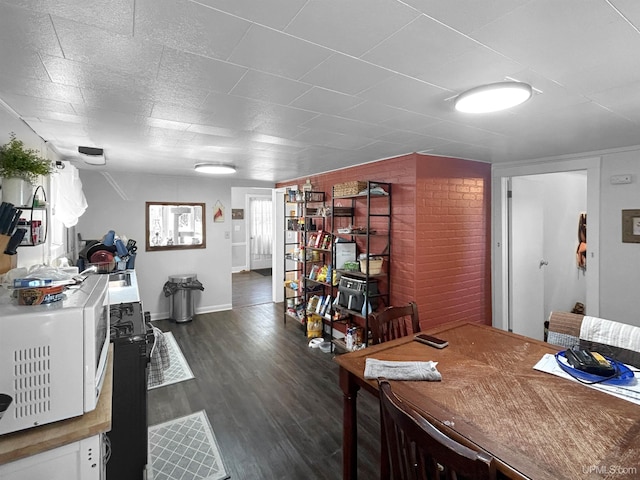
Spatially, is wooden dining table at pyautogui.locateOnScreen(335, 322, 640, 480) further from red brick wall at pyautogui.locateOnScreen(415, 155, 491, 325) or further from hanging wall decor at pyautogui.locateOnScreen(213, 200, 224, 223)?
hanging wall decor at pyautogui.locateOnScreen(213, 200, 224, 223)

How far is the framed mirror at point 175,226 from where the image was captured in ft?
16.1

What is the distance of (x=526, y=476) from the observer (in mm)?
926

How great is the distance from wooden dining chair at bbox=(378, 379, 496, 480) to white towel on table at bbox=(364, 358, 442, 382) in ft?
1.04

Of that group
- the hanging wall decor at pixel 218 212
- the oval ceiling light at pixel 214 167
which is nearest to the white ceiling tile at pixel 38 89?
the oval ceiling light at pixel 214 167

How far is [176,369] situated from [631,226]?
4493 millimetres

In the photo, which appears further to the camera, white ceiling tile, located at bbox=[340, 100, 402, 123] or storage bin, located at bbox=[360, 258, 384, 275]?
storage bin, located at bbox=[360, 258, 384, 275]

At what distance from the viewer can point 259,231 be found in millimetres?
9258

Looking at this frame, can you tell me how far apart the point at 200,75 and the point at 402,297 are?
267 centimetres

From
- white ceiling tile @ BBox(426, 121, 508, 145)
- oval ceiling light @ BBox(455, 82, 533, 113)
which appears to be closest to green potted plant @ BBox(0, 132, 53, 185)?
oval ceiling light @ BBox(455, 82, 533, 113)

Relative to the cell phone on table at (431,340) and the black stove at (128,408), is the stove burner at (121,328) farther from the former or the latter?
the cell phone on table at (431,340)

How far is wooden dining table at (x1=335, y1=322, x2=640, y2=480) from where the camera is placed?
3.25ft

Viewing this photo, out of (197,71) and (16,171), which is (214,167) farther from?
(197,71)

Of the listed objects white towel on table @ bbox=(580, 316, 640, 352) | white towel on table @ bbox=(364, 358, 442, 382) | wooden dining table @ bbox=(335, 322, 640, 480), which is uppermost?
white towel on table @ bbox=(580, 316, 640, 352)

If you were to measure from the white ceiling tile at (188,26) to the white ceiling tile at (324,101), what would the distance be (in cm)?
54
